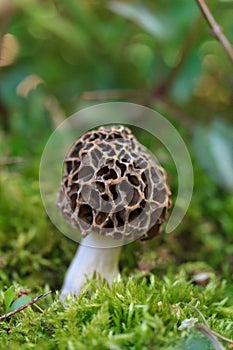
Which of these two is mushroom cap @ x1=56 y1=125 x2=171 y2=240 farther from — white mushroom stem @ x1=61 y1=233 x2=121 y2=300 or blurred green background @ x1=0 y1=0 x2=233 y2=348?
blurred green background @ x1=0 y1=0 x2=233 y2=348

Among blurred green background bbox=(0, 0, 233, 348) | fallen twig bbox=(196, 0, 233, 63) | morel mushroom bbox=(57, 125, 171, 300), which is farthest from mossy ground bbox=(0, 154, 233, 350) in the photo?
fallen twig bbox=(196, 0, 233, 63)

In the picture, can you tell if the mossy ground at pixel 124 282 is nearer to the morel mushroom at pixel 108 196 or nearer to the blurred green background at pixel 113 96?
the blurred green background at pixel 113 96

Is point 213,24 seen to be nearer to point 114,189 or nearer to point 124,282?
point 114,189

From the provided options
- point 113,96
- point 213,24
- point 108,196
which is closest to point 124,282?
point 108,196

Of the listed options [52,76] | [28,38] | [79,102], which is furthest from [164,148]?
[28,38]

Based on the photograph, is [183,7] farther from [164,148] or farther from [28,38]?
[28,38]

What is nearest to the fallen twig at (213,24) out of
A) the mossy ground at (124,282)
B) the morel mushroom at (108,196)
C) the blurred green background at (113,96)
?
the blurred green background at (113,96)

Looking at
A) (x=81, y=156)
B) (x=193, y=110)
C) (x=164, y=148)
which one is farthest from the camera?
(x=193, y=110)

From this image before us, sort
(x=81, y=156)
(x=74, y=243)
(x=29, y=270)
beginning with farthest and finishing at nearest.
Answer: (x=74, y=243) → (x=29, y=270) → (x=81, y=156)
